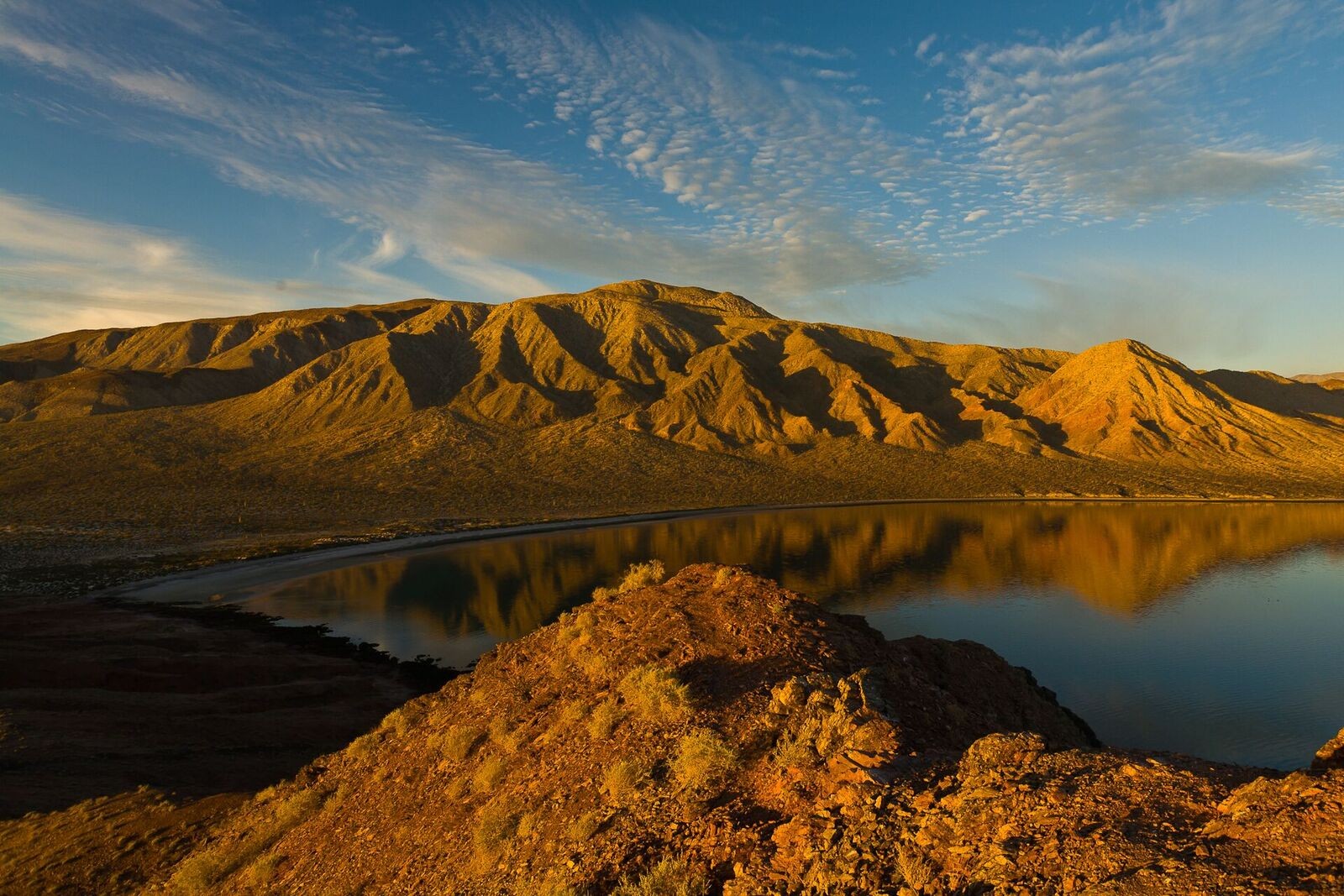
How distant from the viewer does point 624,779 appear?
9.80m

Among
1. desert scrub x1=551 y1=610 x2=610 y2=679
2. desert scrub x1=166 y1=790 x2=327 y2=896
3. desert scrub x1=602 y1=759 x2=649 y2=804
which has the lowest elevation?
desert scrub x1=166 y1=790 x2=327 y2=896

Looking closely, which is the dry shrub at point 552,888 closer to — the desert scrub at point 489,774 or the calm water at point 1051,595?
the desert scrub at point 489,774

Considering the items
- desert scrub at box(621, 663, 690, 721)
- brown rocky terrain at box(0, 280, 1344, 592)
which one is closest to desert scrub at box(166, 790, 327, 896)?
desert scrub at box(621, 663, 690, 721)

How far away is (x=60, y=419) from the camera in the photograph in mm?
120375

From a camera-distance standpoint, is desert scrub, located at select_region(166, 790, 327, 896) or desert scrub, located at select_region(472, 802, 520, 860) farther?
desert scrub, located at select_region(166, 790, 327, 896)

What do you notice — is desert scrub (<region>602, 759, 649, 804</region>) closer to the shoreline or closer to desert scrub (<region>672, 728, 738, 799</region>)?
desert scrub (<region>672, 728, 738, 799</region>)

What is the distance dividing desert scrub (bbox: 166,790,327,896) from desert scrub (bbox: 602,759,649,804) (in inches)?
257

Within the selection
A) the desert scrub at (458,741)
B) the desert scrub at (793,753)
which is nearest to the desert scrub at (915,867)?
the desert scrub at (793,753)

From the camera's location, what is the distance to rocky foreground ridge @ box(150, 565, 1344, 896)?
20.5ft

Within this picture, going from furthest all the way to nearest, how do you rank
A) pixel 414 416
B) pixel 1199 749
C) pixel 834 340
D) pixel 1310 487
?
pixel 834 340 < pixel 414 416 < pixel 1310 487 < pixel 1199 749

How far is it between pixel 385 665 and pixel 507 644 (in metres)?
16.8

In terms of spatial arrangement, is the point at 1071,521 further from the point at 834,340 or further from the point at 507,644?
the point at 834,340

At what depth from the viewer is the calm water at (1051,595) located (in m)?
24.6

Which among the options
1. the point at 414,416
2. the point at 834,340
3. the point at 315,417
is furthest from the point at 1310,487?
the point at 315,417
